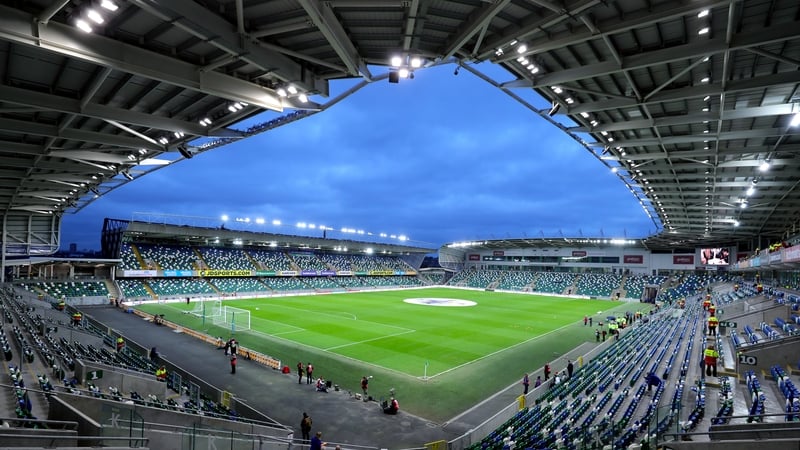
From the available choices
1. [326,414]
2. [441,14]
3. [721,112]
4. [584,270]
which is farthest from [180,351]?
[584,270]

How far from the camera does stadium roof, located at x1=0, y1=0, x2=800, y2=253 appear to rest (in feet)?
25.6

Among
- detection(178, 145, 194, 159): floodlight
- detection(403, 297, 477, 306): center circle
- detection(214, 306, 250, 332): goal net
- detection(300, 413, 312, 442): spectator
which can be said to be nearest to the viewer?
detection(300, 413, 312, 442): spectator

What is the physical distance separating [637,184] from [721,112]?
12.7 metres

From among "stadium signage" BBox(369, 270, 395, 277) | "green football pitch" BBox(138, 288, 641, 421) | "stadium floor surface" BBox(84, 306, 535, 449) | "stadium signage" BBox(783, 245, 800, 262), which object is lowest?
"green football pitch" BBox(138, 288, 641, 421)

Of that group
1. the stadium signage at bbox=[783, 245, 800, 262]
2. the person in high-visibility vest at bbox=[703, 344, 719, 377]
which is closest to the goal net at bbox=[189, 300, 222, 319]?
the person in high-visibility vest at bbox=[703, 344, 719, 377]

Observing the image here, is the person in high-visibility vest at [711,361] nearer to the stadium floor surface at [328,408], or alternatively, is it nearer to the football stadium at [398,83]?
the football stadium at [398,83]

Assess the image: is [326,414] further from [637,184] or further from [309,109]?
[637,184]

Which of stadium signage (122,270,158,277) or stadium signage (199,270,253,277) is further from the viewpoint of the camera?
stadium signage (199,270,253,277)

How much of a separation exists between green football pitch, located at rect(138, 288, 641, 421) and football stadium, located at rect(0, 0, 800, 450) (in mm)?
283

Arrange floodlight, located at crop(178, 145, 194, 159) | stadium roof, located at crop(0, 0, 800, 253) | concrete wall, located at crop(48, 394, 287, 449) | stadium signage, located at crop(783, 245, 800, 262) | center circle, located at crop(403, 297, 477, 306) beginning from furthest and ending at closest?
center circle, located at crop(403, 297, 477, 306) < stadium signage, located at crop(783, 245, 800, 262) < floodlight, located at crop(178, 145, 194, 159) < concrete wall, located at crop(48, 394, 287, 449) < stadium roof, located at crop(0, 0, 800, 253)

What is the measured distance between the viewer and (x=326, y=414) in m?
17.3

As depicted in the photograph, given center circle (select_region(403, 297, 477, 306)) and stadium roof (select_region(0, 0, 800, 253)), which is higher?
stadium roof (select_region(0, 0, 800, 253))

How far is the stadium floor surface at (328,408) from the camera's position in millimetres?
15531

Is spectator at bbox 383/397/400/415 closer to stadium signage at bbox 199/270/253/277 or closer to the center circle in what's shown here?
the center circle
